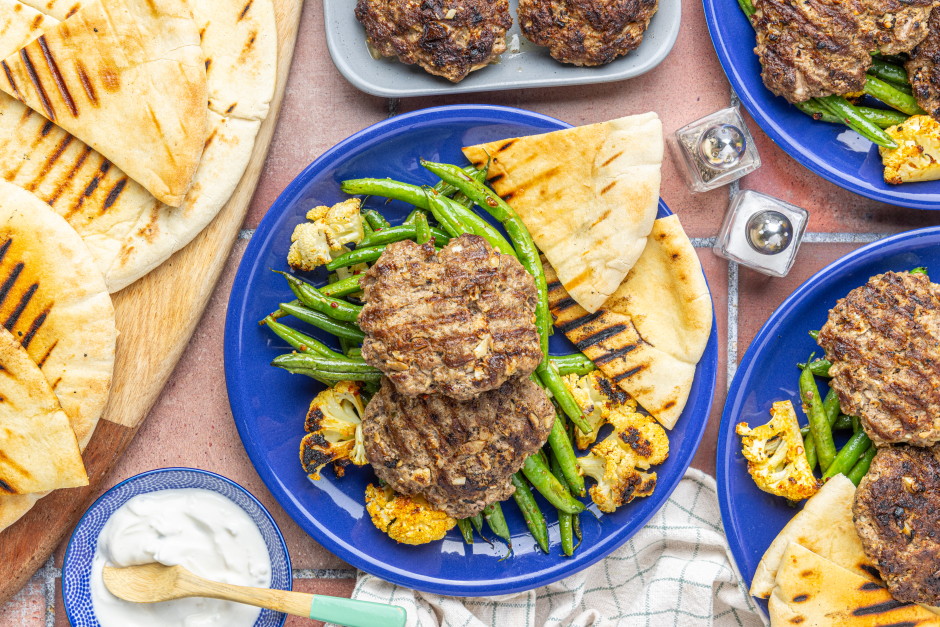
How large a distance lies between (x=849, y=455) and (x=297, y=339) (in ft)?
9.15

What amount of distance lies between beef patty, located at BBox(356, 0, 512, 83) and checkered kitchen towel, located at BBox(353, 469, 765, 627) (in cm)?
241

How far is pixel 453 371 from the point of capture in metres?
2.39

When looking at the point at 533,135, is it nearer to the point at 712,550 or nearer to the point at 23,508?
the point at 712,550

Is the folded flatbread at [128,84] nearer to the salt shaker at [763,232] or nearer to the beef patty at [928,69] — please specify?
the salt shaker at [763,232]

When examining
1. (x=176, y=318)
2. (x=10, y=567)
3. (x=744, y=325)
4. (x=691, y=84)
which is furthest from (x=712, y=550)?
(x=10, y=567)

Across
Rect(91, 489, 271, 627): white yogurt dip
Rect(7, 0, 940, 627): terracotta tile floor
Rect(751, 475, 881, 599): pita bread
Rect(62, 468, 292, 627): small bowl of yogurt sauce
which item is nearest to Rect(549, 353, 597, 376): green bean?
Rect(7, 0, 940, 627): terracotta tile floor

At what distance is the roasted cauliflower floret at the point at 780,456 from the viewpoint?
3070 millimetres

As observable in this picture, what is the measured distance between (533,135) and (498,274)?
2.87ft

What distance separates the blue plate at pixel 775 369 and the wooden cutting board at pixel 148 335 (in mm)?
2647

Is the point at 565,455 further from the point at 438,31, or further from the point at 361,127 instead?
the point at 438,31

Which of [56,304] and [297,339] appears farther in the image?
[297,339]

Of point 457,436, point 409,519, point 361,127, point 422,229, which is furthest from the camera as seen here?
point 361,127

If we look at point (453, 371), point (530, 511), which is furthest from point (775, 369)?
point (453, 371)

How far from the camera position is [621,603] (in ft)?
11.0
